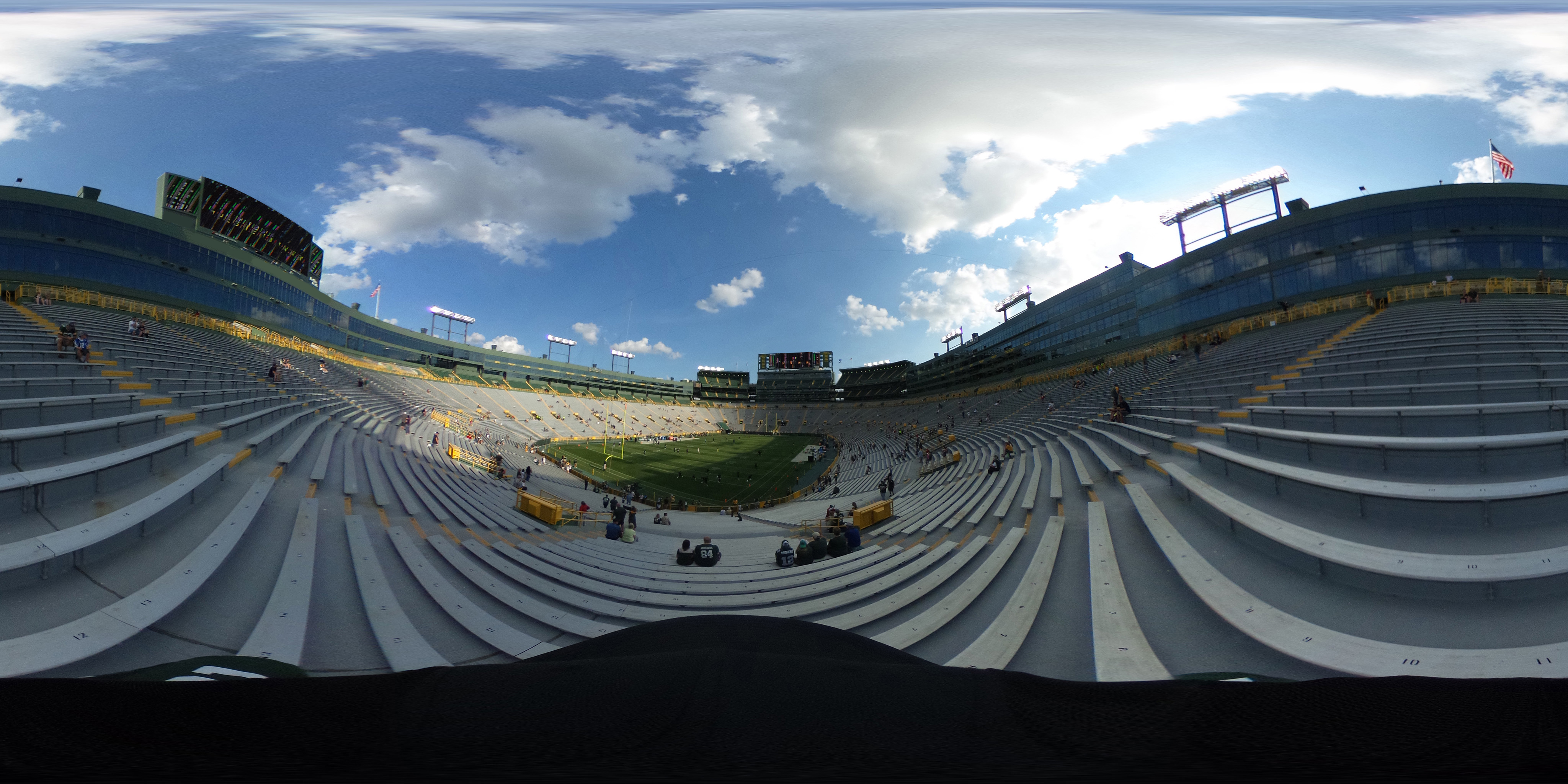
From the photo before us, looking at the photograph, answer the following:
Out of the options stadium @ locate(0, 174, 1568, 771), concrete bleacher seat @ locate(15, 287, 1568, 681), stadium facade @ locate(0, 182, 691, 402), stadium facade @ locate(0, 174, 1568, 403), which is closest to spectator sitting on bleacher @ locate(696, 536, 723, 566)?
concrete bleacher seat @ locate(15, 287, 1568, 681)

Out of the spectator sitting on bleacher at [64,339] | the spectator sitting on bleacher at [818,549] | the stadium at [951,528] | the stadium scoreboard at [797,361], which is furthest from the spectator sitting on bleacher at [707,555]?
the stadium scoreboard at [797,361]

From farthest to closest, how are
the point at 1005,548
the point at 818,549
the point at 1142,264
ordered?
the point at 1142,264
the point at 818,549
the point at 1005,548

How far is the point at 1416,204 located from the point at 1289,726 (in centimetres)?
3907

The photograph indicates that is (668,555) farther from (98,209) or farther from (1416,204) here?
(98,209)

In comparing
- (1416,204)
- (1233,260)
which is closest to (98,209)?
(1233,260)

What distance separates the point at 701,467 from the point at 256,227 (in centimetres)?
3995

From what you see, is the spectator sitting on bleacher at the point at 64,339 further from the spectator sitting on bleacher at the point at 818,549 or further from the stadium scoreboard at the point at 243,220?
the stadium scoreboard at the point at 243,220

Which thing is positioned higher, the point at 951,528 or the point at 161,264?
the point at 161,264

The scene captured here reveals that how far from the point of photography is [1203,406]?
10961mm

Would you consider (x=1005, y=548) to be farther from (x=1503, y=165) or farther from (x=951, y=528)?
(x=1503, y=165)

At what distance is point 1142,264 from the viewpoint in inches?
1420

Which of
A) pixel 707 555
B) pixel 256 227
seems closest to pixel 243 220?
pixel 256 227

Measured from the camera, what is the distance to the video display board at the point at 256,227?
107 feet

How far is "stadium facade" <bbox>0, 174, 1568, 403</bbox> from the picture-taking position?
881 inches
